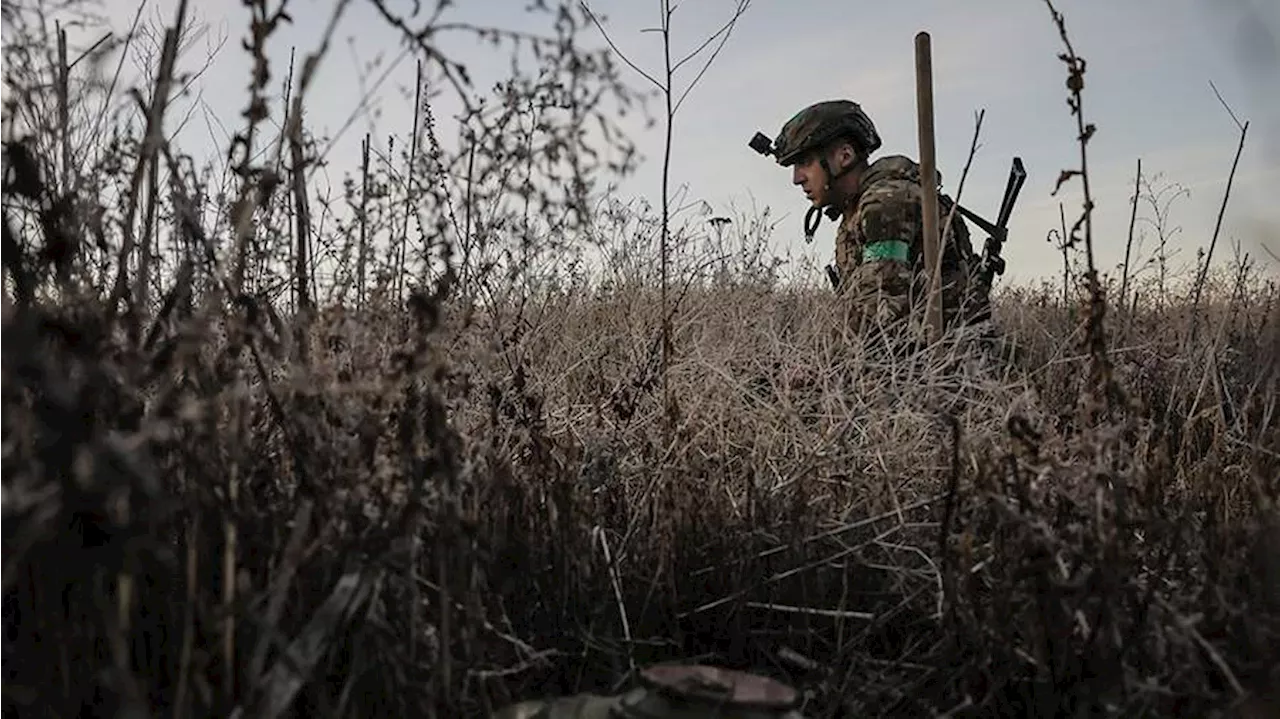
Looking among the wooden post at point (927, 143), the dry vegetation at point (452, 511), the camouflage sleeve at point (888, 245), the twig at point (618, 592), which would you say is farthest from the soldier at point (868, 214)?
the twig at point (618, 592)

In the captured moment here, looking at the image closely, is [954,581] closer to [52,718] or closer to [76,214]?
[52,718]

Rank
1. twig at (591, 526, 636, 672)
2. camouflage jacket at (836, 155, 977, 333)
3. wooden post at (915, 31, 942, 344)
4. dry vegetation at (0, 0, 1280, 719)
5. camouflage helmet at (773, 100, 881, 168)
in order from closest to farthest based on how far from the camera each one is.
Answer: dry vegetation at (0, 0, 1280, 719) < twig at (591, 526, 636, 672) < wooden post at (915, 31, 942, 344) < camouflage jacket at (836, 155, 977, 333) < camouflage helmet at (773, 100, 881, 168)

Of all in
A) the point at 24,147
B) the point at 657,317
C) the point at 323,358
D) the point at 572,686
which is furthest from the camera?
the point at 657,317

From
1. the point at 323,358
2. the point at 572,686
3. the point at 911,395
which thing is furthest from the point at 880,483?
the point at 323,358

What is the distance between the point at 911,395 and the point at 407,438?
86.4 inches

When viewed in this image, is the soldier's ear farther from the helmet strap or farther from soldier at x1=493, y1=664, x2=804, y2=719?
soldier at x1=493, y1=664, x2=804, y2=719

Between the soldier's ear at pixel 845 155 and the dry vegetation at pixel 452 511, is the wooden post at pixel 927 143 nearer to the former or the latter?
the dry vegetation at pixel 452 511

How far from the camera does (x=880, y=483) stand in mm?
2549

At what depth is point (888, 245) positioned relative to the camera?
14.3 feet

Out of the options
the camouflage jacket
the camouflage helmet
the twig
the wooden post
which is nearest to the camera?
the twig

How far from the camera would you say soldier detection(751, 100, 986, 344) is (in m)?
4.30

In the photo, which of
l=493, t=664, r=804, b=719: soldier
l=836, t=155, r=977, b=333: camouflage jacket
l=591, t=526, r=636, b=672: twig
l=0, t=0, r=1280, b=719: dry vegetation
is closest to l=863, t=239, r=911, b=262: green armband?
l=836, t=155, r=977, b=333: camouflage jacket

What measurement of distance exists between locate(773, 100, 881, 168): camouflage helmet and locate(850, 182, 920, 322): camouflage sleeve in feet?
1.40

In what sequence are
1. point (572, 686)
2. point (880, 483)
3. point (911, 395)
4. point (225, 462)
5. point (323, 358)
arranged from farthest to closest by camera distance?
point (911, 395)
point (880, 483)
point (572, 686)
point (323, 358)
point (225, 462)
